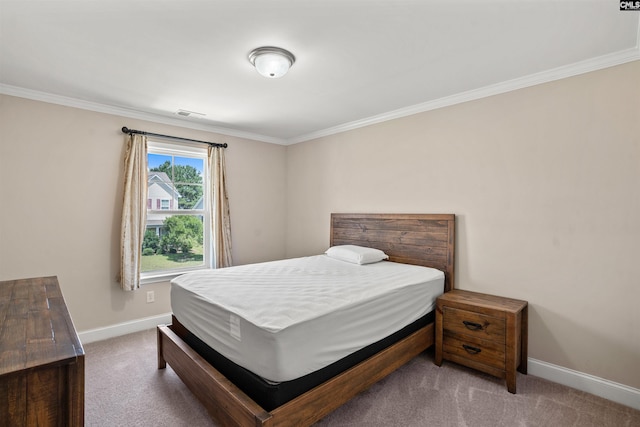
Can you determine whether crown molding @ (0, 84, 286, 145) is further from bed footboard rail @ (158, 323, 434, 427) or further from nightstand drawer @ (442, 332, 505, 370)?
nightstand drawer @ (442, 332, 505, 370)

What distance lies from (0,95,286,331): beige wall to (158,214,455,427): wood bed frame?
46.5 inches

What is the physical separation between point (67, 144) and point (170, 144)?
0.98 meters

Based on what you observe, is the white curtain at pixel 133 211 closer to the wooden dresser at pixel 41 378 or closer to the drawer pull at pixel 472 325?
the wooden dresser at pixel 41 378

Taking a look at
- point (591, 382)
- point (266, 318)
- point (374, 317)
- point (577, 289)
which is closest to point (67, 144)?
point (266, 318)

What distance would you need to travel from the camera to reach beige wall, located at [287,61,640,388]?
85.5 inches

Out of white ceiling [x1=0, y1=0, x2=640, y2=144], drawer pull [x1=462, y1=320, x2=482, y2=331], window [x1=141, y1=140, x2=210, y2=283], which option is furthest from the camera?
window [x1=141, y1=140, x2=210, y2=283]

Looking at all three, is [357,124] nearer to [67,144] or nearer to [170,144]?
[170,144]

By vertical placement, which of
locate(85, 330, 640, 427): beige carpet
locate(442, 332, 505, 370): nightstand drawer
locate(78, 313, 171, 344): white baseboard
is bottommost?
locate(85, 330, 640, 427): beige carpet

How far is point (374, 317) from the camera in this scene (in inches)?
82.4

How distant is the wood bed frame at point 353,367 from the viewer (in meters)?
1.58

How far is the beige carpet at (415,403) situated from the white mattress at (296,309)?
47 centimetres

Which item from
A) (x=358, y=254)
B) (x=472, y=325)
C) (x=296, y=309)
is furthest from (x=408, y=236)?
(x=296, y=309)

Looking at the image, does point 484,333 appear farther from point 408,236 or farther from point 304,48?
point 304,48

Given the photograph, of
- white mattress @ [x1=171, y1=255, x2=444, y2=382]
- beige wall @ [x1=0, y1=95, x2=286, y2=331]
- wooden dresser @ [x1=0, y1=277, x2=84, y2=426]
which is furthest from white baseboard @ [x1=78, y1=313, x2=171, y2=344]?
wooden dresser @ [x1=0, y1=277, x2=84, y2=426]
